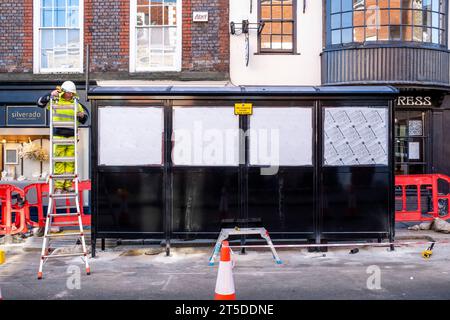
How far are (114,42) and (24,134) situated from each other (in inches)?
141

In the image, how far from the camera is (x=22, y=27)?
1302 cm

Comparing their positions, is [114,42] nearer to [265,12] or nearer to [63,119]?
[265,12]

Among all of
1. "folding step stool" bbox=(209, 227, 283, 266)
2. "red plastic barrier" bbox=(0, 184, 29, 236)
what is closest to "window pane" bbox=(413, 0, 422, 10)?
"folding step stool" bbox=(209, 227, 283, 266)

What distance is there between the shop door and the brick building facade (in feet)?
16.8

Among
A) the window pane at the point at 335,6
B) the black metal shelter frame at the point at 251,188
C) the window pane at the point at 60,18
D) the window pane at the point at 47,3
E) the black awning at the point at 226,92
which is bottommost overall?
the black metal shelter frame at the point at 251,188

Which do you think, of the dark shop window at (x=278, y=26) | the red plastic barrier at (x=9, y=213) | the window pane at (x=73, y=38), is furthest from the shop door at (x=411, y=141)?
the red plastic barrier at (x=9, y=213)

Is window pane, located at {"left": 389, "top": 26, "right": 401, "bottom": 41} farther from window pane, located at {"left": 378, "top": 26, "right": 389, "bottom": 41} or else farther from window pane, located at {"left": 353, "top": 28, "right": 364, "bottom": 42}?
window pane, located at {"left": 353, "top": 28, "right": 364, "bottom": 42}

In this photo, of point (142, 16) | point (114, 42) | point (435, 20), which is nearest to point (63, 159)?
point (114, 42)

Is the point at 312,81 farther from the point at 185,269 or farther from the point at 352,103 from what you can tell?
the point at 185,269

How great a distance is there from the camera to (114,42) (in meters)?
13.0

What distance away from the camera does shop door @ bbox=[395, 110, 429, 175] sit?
12953 millimetres

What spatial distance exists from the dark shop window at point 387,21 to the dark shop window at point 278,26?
1.07 meters

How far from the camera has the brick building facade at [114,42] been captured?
1294 cm

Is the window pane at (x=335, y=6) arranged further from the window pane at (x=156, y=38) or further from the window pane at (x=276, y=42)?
the window pane at (x=156, y=38)
